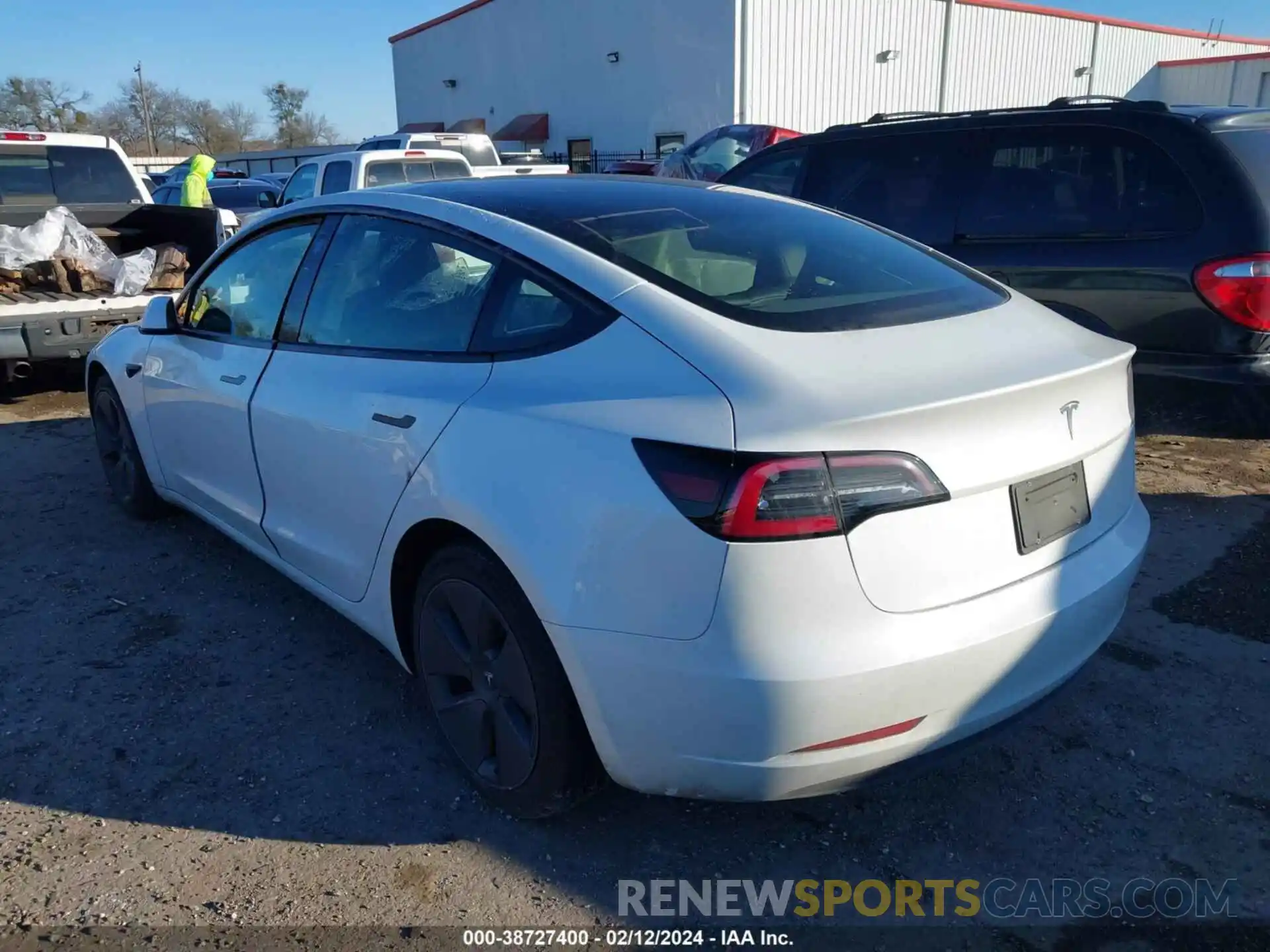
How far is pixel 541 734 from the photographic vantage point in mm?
2365

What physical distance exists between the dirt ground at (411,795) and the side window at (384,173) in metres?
7.71

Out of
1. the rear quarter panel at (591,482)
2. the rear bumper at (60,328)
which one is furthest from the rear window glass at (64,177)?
the rear quarter panel at (591,482)

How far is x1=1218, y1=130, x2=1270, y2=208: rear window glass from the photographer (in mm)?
4484

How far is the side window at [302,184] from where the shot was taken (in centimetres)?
1190

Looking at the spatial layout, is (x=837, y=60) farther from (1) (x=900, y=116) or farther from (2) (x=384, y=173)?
(1) (x=900, y=116)

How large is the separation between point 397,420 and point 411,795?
1046 mm

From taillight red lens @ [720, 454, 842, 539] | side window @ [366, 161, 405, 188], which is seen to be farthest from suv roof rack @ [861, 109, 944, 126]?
side window @ [366, 161, 405, 188]

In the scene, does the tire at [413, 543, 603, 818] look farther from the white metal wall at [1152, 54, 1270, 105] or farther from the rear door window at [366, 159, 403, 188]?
the white metal wall at [1152, 54, 1270, 105]

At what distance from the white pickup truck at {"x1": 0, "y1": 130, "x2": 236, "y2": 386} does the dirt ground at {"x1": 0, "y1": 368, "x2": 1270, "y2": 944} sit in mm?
3938

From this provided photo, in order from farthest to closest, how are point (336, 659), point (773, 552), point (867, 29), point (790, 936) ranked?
point (867, 29) < point (336, 659) < point (790, 936) < point (773, 552)

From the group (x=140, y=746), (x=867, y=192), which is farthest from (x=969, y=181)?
(x=140, y=746)

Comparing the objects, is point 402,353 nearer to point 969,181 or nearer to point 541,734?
point 541,734

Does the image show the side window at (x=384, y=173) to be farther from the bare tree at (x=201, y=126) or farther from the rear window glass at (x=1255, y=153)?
the bare tree at (x=201, y=126)

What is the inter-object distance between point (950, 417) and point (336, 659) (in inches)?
93.7
